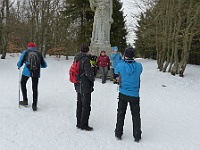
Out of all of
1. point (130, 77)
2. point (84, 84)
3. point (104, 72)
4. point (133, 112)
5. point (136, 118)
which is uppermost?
point (130, 77)

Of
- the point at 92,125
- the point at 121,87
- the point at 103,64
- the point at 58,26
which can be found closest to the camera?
the point at 121,87

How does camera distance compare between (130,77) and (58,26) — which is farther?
(58,26)

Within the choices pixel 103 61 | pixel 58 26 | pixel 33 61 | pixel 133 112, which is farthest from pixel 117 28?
pixel 133 112

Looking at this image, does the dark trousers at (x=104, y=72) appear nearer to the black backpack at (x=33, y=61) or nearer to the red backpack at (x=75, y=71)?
the black backpack at (x=33, y=61)

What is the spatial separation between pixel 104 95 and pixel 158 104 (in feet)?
6.43

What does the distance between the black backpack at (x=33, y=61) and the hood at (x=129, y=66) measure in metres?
2.53

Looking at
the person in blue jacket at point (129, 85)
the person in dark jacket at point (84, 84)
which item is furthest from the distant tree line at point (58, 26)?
the person in blue jacket at point (129, 85)

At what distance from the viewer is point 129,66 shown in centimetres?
399

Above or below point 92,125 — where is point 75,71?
above

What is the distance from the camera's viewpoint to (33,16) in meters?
23.6

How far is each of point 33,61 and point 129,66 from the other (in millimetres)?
2633

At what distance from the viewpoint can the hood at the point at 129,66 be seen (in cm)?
396

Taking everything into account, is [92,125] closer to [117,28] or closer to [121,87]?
[121,87]

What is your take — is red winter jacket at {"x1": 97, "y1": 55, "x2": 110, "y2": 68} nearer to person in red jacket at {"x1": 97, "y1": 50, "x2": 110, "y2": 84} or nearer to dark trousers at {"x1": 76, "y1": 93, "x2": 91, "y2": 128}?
person in red jacket at {"x1": 97, "y1": 50, "x2": 110, "y2": 84}
